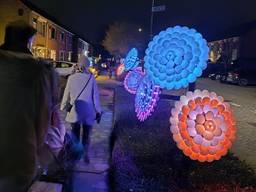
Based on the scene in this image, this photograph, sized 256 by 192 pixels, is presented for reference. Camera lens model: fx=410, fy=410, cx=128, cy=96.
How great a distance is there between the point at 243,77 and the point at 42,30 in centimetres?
2126

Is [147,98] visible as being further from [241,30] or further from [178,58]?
[241,30]

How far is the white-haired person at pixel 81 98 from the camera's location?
20.4 feet

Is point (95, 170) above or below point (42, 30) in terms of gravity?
below

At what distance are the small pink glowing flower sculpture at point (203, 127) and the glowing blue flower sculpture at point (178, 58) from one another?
5.32ft

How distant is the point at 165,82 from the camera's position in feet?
21.5

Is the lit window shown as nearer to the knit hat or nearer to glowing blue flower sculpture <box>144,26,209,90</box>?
glowing blue flower sculpture <box>144,26,209,90</box>

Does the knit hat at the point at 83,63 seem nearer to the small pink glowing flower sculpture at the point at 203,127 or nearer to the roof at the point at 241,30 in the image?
the small pink glowing flower sculpture at the point at 203,127

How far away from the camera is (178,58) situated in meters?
6.38

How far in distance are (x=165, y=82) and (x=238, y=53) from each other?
4645cm

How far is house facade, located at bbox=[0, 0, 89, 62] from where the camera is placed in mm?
35375

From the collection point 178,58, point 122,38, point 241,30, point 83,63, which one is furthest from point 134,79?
point 122,38

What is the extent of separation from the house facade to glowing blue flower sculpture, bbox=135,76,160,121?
46.5 feet

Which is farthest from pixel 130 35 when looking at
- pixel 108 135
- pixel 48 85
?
pixel 48 85

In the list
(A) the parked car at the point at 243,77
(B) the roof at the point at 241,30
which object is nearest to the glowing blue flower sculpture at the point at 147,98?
(A) the parked car at the point at 243,77
